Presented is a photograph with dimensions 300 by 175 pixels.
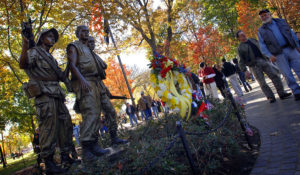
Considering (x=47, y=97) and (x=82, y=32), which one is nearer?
(x=47, y=97)

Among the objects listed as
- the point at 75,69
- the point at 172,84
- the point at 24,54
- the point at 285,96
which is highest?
the point at 24,54

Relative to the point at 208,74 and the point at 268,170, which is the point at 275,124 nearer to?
the point at 268,170

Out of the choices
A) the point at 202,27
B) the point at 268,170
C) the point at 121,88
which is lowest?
the point at 268,170

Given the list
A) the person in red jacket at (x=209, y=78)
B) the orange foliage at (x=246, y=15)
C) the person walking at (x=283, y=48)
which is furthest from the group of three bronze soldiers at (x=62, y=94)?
the orange foliage at (x=246, y=15)

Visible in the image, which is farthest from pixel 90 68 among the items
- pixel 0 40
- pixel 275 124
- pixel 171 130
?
pixel 0 40

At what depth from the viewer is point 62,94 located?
12.1ft

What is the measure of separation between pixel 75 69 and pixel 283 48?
208 inches

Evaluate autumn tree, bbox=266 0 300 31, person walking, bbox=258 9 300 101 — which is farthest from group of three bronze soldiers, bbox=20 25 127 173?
autumn tree, bbox=266 0 300 31

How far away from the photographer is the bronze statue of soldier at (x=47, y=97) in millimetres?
3293

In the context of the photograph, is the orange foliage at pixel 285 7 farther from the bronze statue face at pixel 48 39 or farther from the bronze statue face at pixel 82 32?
the bronze statue face at pixel 48 39

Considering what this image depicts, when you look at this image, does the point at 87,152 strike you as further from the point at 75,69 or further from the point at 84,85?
the point at 75,69

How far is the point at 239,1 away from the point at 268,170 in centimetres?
2290

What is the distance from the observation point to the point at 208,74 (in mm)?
9781

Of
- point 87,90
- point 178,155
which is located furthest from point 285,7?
point 87,90
